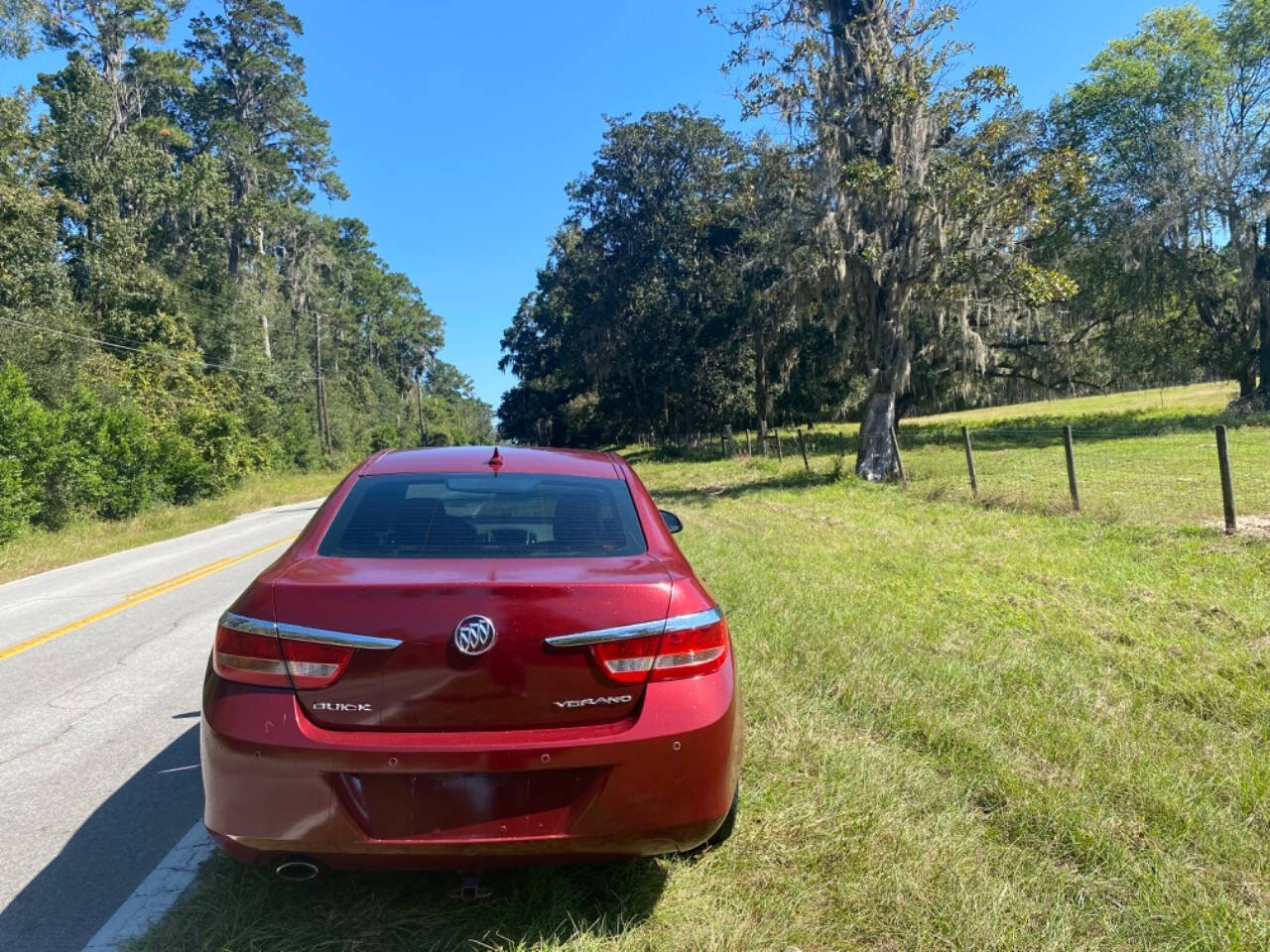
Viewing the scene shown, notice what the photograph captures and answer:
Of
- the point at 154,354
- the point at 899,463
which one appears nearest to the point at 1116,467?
the point at 899,463

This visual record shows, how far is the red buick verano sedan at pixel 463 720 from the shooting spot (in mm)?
2322

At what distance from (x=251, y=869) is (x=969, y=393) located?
107 ft

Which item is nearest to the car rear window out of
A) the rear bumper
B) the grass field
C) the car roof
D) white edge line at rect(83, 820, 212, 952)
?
the car roof

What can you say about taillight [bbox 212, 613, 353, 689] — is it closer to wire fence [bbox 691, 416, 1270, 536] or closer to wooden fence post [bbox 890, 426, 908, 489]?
wire fence [bbox 691, 416, 1270, 536]

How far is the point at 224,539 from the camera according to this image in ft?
50.3

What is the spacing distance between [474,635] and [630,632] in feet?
1.54

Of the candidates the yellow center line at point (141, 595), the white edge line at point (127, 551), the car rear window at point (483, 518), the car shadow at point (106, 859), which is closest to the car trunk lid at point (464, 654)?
the car rear window at point (483, 518)

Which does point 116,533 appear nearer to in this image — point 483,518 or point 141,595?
point 141,595

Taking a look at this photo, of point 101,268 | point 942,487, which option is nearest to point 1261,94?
point 942,487

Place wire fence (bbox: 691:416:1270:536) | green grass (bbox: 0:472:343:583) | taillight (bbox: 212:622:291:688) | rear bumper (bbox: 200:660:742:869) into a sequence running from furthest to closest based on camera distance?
1. green grass (bbox: 0:472:343:583)
2. wire fence (bbox: 691:416:1270:536)
3. taillight (bbox: 212:622:291:688)
4. rear bumper (bbox: 200:660:742:869)

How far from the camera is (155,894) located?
2865 millimetres

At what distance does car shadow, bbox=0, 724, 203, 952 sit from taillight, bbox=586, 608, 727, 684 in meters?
1.99

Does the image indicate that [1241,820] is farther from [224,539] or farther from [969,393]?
[969,393]

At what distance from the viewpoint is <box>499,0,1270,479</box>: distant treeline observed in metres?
16.4
